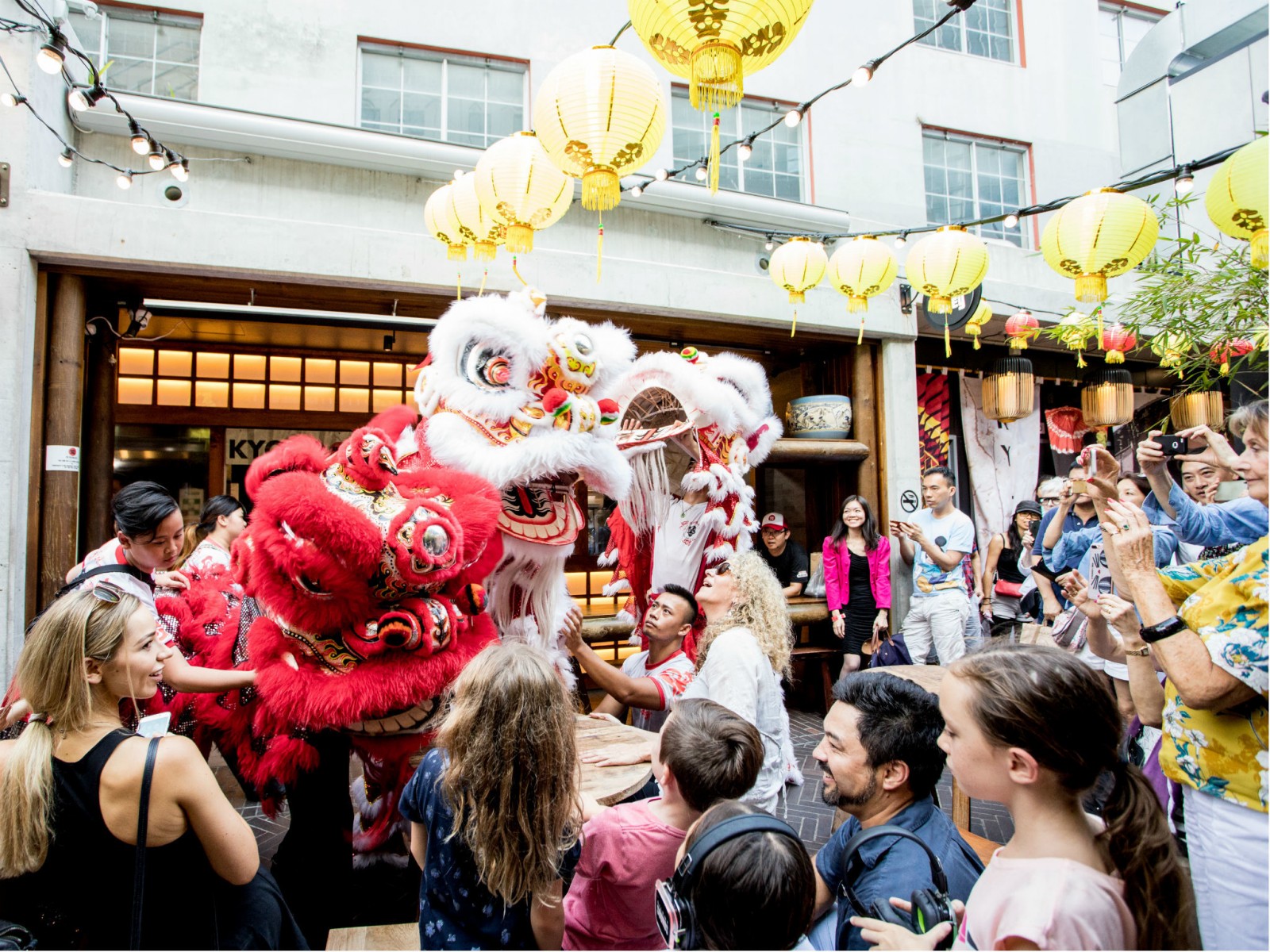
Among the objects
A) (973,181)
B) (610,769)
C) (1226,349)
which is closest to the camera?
(610,769)

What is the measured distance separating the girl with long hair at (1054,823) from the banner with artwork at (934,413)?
6.68m

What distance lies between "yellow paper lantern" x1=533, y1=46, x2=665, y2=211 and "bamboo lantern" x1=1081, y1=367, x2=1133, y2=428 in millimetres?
6013

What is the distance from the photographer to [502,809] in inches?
55.1

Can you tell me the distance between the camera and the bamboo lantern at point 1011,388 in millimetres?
6793

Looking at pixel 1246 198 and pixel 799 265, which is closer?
pixel 1246 198

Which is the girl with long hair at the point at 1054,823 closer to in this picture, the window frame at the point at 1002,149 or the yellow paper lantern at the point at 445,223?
the yellow paper lantern at the point at 445,223

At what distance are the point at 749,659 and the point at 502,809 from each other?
4.26ft

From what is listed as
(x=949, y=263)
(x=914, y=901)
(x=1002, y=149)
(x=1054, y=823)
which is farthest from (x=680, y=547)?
(x=1002, y=149)

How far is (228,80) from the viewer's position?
543cm

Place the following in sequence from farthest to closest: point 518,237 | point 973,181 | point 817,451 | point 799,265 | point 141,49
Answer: point 973,181, point 817,451, point 141,49, point 799,265, point 518,237

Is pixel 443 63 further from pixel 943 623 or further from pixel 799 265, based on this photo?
pixel 943 623

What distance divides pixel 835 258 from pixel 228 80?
4.69 m

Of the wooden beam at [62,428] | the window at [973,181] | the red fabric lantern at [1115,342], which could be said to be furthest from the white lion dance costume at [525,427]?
the window at [973,181]

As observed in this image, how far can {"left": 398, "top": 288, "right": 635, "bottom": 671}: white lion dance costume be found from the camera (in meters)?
2.74
